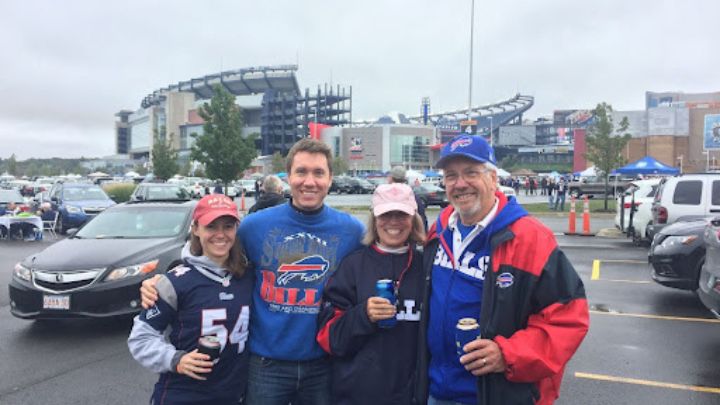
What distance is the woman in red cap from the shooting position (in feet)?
7.88

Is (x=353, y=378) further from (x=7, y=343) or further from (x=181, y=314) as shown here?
(x=7, y=343)

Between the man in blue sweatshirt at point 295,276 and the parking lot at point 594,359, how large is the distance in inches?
94.3

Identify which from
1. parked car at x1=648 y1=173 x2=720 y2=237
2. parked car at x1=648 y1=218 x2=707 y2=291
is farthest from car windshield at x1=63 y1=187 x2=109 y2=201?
parked car at x1=648 y1=218 x2=707 y2=291

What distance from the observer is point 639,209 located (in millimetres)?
14062

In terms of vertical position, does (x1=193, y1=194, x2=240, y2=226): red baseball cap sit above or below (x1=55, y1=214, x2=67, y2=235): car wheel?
above

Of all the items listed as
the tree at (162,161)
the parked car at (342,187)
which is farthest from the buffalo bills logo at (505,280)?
the parked car at (342,187)

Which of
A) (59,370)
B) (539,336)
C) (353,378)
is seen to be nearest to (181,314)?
(353,378)

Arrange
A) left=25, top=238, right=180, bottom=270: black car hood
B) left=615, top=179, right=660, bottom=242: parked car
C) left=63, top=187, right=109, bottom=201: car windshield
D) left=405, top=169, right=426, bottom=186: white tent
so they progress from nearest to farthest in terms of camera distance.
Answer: left=25, top=238, right=180, bottom=270: black car hood, left=615, top=179, right=660, bottom=242: parked car, left=63, top=187, right=109, bottom=201: car windshield, left=405, top=169, right=426, bottom=186: white tent

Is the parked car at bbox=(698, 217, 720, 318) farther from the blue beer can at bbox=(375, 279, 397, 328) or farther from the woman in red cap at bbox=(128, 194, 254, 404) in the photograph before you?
the woman in red cap at bbox=(128, 194, 254, 404)

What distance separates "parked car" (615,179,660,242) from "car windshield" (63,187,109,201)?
17107 millimetres

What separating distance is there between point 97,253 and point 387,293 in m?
5.19

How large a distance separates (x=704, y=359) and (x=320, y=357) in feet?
15.4

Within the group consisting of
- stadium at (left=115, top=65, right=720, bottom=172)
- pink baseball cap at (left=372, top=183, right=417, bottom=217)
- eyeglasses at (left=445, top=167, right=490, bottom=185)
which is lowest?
pink baseball cap at (left=372, top=183, right=417, bottom=217)

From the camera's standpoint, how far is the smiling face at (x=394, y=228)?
2.45m
